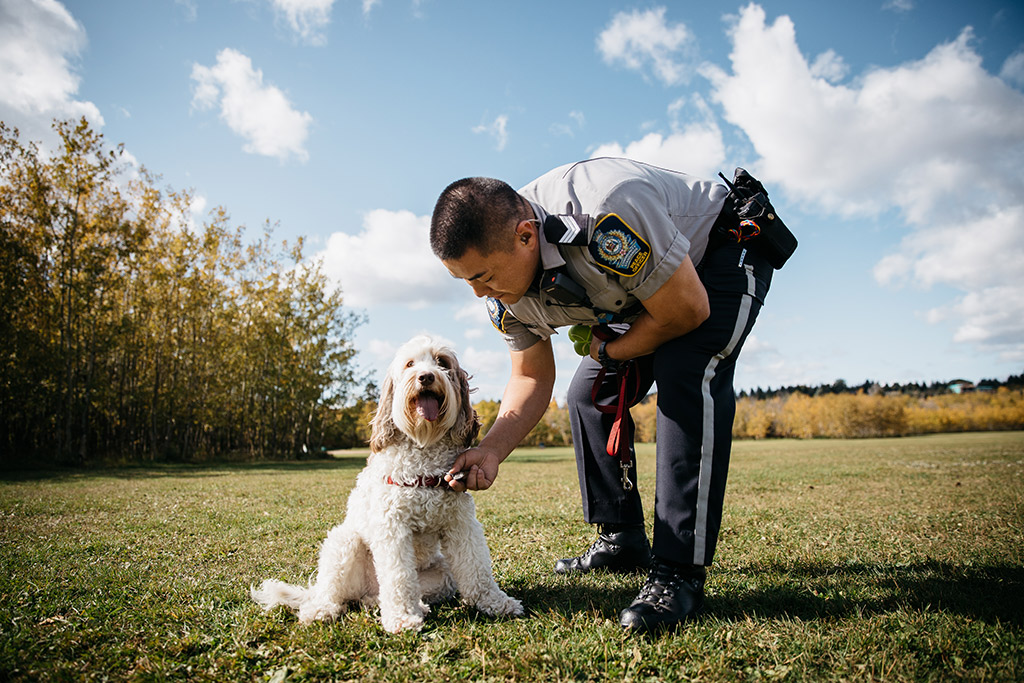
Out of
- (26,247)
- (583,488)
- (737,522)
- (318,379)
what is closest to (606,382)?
(583,488)

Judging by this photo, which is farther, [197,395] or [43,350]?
[197,395]

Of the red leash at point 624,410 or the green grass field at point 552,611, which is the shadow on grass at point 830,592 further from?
the red leash at point 624,410

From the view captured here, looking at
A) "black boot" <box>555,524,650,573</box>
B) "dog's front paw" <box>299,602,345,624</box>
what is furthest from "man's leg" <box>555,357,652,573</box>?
"dog's front paw" <box>299,602,345,624</box>


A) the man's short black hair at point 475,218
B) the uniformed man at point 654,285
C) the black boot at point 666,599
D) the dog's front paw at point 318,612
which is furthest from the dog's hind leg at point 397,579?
the man's short black hair at point 475,218

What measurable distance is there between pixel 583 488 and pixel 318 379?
30018mm

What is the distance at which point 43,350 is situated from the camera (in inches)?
762

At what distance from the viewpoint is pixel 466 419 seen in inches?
131

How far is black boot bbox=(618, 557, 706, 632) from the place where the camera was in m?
2.49

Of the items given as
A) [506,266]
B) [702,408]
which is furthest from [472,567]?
[506,266]

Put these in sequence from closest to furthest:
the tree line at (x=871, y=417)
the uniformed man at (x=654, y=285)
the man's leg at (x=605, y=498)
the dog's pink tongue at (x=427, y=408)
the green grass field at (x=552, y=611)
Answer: the green grass field at (x=552, y=611), the uniformed man at (x=654, y=285), the dog's pink tongue at (x=427, y=408), the man's leg at (x=605, y=498), the tree line at (x=871, y=417)

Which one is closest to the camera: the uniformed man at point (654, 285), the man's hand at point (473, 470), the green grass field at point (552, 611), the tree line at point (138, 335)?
the green grass field at point (552, 611)

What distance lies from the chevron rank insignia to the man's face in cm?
10

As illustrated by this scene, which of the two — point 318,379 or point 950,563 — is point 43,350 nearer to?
point 318,379

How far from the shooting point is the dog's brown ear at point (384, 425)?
3.23 meters
